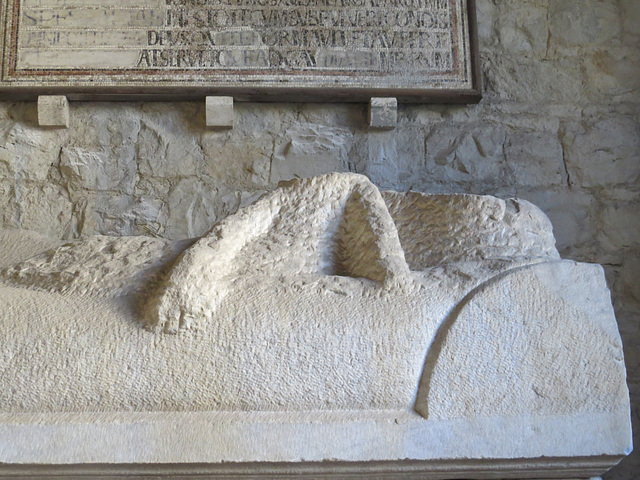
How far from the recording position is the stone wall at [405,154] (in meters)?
Answer: 2.75

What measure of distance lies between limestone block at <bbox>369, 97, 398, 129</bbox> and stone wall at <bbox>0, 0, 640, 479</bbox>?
0.07m

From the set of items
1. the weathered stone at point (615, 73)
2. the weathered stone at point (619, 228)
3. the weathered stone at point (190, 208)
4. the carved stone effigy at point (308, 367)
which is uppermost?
the weathered stone at point (615, 73)

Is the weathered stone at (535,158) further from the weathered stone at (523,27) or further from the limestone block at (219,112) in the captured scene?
the limestone block at (219,112)

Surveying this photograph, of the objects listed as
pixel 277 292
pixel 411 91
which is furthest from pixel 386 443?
pixel 411 91

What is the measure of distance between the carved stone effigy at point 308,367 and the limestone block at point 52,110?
1420mm

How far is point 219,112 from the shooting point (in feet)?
9.04

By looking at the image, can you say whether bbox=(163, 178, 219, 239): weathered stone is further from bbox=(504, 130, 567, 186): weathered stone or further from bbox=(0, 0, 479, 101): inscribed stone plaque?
bbox=(504, 130, 567, 186): weathered stone

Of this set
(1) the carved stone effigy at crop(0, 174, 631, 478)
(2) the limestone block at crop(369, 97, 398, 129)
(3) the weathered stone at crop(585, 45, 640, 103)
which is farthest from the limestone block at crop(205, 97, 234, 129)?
(3) the weathered stone at crop(585, 45, 640, 103)

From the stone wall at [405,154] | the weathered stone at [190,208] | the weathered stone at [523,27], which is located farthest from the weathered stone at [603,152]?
the weathered stone at [190,208]

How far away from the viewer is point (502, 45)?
9.77ft

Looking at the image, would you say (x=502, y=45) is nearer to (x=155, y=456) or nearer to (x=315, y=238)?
(x=315, y=238)

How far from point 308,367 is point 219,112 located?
1.69 m

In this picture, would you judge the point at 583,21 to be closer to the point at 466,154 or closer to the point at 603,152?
the point at 603,152

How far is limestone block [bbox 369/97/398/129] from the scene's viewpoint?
2.78 meters
